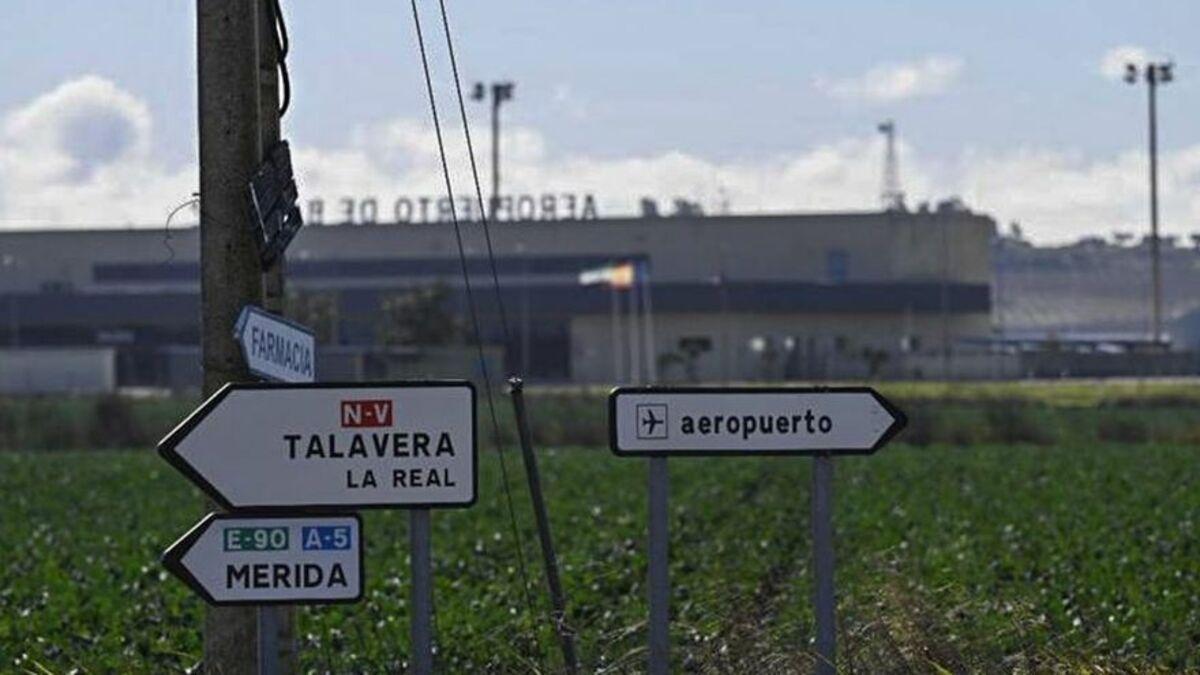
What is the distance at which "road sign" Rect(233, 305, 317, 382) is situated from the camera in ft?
30.8

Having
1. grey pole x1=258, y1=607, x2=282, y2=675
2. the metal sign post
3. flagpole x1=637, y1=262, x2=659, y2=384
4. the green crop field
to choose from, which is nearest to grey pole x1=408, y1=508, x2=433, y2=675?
grey pole x1=258, y1=607, x2=282, y2=675

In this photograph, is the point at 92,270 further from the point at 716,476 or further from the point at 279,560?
the point at 279,560

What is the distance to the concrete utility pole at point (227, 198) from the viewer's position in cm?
1013

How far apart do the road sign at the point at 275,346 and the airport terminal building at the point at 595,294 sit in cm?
7546

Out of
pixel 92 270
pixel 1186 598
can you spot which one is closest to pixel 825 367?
pixel 92 270

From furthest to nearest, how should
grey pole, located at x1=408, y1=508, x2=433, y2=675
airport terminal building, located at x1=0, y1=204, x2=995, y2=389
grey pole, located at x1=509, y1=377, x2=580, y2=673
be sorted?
airport terminal building, located at x1=0, y1=204, x2=995, y2=389 < grey pole, located at x1=509, y1=377, x2=580, y2=673 < grey pole, located at x1=408, y1=508, x2=433, y2=675

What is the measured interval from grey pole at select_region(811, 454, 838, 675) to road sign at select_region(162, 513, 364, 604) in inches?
72.3

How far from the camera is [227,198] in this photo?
10219 millimetres

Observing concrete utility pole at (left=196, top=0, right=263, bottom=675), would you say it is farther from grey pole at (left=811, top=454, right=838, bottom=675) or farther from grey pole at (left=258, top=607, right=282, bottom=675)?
grey pole at (left=811, top=454, right=838, bottom=675)

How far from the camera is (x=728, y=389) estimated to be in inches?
367

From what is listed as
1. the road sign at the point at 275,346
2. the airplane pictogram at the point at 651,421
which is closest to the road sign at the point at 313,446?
the road sign at the point at 275,346

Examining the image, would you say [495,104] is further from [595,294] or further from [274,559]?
[274,559]

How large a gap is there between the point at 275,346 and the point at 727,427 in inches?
70.1

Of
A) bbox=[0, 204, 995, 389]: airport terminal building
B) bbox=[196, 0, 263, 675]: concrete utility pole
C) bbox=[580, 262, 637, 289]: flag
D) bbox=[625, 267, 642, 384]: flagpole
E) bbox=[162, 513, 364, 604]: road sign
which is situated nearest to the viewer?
bbox=[162, 513, 364, 604]: road sign
